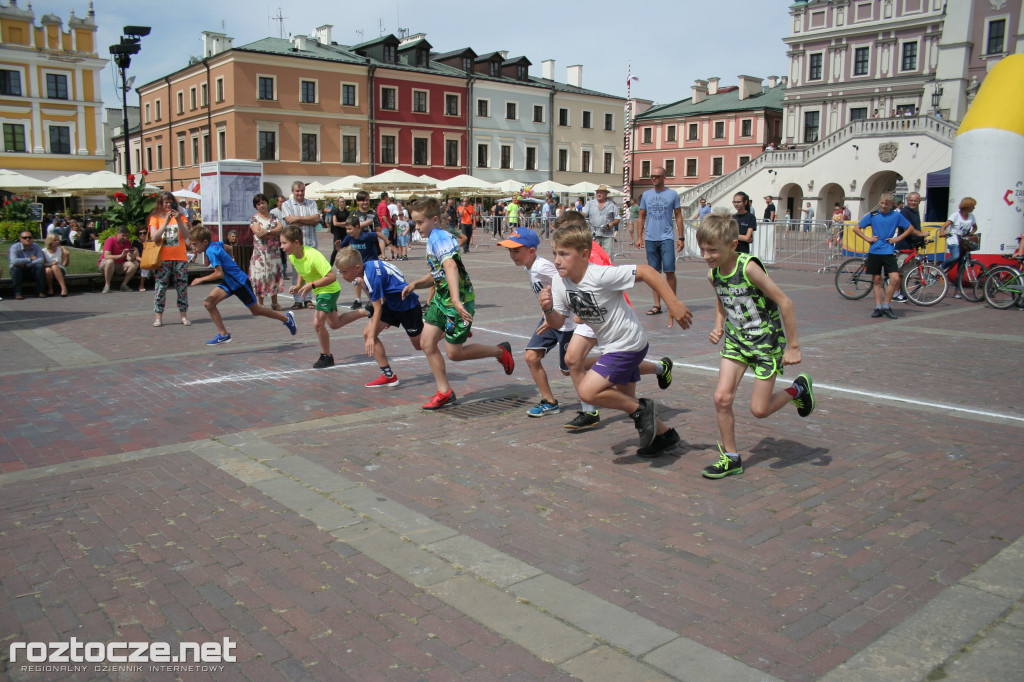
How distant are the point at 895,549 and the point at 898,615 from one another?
692 mm

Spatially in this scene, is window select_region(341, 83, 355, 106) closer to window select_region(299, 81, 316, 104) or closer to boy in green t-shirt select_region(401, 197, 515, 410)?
window select_region(299, 81, 316, 104)

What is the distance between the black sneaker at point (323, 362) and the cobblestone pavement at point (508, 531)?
58 centimetres

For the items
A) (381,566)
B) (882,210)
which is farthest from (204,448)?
(882,210)

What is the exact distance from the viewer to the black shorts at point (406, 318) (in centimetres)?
752

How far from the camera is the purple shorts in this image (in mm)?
5079

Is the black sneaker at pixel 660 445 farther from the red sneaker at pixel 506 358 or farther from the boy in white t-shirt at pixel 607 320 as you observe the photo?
the red sneaker at pixel 506 358

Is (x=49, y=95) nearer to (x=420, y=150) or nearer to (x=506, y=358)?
(x=420, y=150)

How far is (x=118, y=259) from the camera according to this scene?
16.2 m

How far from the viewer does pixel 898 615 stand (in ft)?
10.9

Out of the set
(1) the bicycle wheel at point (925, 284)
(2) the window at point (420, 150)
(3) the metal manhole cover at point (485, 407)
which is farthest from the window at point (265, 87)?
(3) the metal manhole cover at point (485, 407)

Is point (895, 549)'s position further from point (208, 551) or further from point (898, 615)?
point (208, 551)

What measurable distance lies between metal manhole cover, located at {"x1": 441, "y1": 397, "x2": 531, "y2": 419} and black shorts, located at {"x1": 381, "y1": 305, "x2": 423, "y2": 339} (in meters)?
1.06

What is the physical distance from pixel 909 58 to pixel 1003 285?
45.7m

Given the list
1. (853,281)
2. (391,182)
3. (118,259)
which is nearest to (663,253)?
(853,281)
